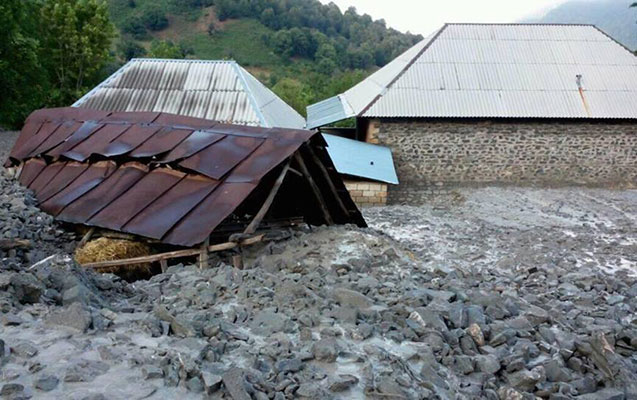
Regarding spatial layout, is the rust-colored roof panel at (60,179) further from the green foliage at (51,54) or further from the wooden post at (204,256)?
the green foliage at (51,54)

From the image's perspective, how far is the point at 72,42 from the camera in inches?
1003

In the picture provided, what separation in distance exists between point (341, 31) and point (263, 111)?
178 feet

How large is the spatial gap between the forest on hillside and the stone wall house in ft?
42.2

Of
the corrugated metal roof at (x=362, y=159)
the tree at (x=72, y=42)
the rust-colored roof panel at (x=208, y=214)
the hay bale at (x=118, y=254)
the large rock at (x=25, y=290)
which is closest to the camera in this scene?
the large rock at (x=25, y=290)

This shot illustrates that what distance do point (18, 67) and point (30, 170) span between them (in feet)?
47.4

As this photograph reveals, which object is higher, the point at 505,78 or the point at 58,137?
the point at 505,78

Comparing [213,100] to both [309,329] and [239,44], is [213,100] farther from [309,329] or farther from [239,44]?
[239,44]

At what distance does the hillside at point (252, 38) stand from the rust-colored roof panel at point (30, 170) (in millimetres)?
37430

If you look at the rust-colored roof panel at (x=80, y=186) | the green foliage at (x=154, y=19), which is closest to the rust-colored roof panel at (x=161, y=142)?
the rust-colored roof panel at (x=80, y=186)

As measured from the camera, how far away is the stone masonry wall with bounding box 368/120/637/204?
699 inches

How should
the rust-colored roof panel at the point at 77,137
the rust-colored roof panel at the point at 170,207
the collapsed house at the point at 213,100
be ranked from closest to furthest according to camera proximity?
the rust-colored roof panel at the point at 170,207, the rust-colored roof panel at the point at 77,137, the collapsed house at the point at 213,100

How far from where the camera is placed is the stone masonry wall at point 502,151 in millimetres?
17766

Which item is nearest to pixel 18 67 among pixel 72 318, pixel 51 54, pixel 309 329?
pixel 51 54

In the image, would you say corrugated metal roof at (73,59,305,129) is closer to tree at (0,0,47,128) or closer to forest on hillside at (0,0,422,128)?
tree at (0,0,47,128)
